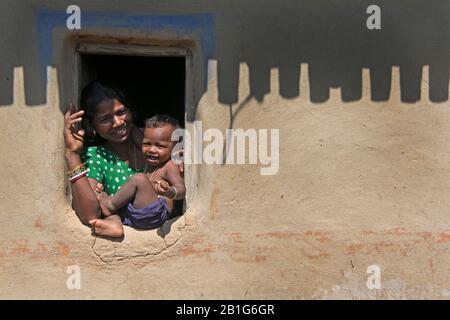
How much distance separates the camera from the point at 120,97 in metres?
5.23

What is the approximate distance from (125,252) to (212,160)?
806mm

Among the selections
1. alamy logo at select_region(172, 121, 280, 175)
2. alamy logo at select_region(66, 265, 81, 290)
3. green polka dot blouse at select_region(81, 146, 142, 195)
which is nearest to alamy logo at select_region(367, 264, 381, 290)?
alamy logo at select_region(172, 121, 280, 175)

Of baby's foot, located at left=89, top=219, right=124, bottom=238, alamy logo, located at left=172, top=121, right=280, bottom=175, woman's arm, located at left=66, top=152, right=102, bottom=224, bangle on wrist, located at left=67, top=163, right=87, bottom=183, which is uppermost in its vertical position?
alamy logo, located at left=172, top=121, right=280, bottom=175

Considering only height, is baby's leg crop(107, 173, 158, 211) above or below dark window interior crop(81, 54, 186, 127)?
below

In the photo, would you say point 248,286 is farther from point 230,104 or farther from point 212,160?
point 230,104

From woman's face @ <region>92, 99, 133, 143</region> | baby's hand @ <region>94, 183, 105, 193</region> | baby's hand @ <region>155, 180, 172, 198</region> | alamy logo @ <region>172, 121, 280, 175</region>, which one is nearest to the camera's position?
baby's hand @ <region>155, 180, 172, 198</region>

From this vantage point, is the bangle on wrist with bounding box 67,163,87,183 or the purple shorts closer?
the bangle on wrist with bounding box 67,163,87,183

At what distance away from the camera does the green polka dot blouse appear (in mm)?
5094

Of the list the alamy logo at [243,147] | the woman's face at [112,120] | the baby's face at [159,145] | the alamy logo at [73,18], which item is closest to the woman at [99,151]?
the woman's face at [112,120]

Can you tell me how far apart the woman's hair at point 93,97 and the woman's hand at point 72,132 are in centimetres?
21

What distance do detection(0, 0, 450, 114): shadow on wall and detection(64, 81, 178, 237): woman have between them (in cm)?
36

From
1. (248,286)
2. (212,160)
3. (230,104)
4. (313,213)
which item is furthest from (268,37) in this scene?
(248,286)

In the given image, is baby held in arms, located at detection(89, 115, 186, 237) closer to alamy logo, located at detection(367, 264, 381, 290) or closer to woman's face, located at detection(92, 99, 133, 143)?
woman's face, located at detection(92, 99, 133, 143)

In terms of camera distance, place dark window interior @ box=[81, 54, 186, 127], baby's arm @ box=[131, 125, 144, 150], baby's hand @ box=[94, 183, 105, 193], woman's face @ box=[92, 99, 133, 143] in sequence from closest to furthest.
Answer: baby's hand @ box=[94, 183, 105, 193] < woman's face @ box=[92, 99, 133, 143] < baby's arm @ box=[131, 125, 144, 150] < dark window interior @ box=[81, 54, 186, 127]
